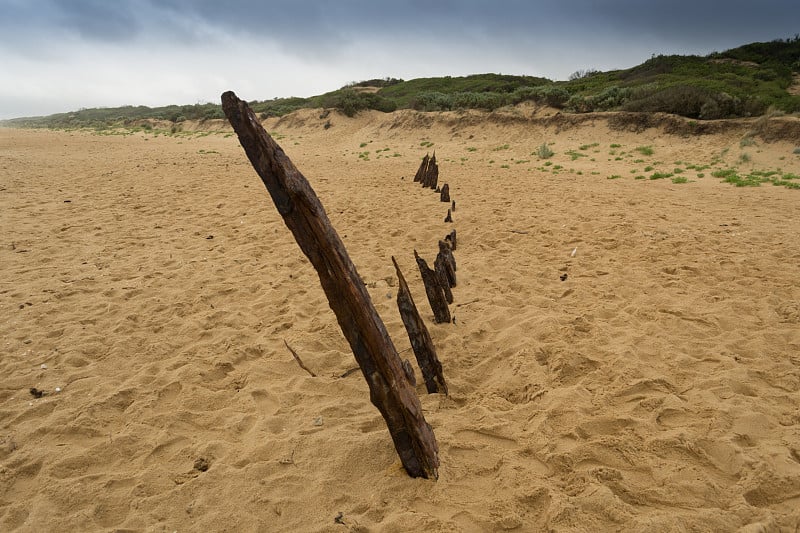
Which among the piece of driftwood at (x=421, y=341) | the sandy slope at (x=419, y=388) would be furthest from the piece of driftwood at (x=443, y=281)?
the piece of driftwood at (x=421, y=341)

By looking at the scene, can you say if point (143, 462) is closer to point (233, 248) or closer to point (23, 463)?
point (23, 463)

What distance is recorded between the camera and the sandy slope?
2602 mm

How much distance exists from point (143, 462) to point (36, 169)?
16.7m

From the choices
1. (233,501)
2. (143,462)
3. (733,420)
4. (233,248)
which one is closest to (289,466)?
(233,501)

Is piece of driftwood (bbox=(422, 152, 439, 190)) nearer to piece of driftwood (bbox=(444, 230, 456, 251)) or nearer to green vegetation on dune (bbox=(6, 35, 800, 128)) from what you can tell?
piece of driftwood (bbox=(444, 230, 456, 251))

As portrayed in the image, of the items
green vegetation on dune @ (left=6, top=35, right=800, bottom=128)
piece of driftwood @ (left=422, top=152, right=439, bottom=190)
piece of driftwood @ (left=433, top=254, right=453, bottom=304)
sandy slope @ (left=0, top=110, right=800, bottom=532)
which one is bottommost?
sandy slope @ (left=0, top=110, right=800, bottom=532)

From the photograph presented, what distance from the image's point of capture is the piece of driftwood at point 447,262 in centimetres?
557

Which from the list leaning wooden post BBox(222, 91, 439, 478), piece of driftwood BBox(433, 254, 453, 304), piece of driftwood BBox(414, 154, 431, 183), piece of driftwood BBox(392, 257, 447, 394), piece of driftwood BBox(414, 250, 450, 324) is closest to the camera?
leaning wooden post BBox(222, 91, 439, 478)

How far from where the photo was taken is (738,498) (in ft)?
8.14

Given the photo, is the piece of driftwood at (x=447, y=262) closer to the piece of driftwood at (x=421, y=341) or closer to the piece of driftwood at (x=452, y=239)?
the piece of driftwood at (x=452, y=239)

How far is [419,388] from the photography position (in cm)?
380

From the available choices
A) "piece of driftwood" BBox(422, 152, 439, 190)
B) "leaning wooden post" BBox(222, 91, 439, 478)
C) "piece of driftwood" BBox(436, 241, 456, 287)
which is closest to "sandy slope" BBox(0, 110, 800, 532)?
"piece of driftwood" BBox(436, 241, 456, 287)

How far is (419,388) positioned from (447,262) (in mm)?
2251

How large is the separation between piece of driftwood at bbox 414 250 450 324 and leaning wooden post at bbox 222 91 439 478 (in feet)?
6.73
